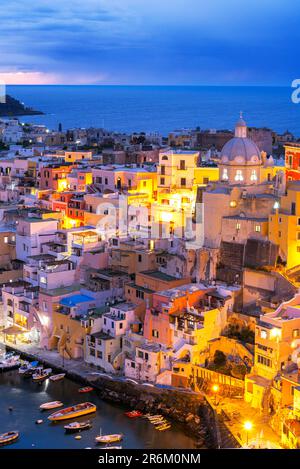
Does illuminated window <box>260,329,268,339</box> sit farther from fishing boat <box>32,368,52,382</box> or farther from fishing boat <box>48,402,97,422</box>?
fishing boat <box>32,368,52,382</box>

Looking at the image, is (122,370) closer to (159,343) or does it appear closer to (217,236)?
(159,343)

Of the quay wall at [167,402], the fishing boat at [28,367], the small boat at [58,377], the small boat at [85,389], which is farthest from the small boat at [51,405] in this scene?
the fishing boat at [28,367]

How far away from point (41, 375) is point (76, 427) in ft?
9.43

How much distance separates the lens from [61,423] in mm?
15711

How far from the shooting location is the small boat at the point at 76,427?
50.1ft

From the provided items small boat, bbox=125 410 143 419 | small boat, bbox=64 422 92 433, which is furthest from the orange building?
small boat, bbox=64 422 92 433

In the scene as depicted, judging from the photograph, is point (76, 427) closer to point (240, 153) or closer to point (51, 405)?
point (51, 405)

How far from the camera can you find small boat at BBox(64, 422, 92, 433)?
15.3 meters

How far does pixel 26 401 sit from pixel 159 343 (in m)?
3.29

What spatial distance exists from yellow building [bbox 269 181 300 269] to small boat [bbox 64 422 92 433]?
247 inches

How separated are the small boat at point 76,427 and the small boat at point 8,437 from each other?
1.04 metres

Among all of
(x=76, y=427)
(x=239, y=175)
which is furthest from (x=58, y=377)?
(x=239, y=175)
